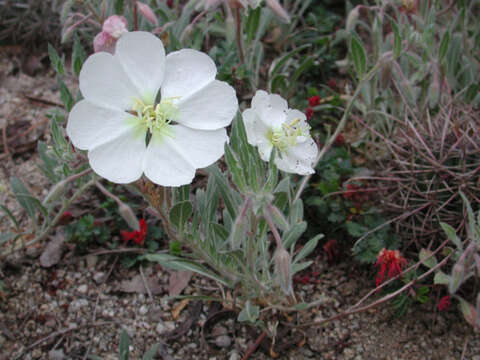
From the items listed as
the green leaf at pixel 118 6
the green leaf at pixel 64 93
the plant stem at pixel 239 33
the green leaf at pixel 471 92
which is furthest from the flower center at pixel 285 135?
the green leaf at pixel 471 92

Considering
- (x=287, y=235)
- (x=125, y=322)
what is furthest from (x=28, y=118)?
(x=287, y=235)

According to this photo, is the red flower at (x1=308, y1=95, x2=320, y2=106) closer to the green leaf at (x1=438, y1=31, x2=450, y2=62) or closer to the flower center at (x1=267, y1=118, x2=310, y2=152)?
the green leaf at (x1=438, y1=31, x2=450, y2=62)

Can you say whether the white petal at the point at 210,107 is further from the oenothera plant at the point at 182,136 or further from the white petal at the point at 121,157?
the white petal at the point at 121,157

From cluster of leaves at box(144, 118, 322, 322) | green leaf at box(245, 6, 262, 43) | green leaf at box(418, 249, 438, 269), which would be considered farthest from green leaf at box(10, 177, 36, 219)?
green leaf at box(418, 249, 438, 269)

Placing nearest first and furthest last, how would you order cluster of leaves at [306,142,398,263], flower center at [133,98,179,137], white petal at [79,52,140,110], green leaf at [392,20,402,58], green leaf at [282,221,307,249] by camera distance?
white petal at [79,52,140,110] < flower center at [133,98,179,137] < green leaf at [282,221,307,249] < green leaf at [392,20,402,58] < cluster of leaves at [306,142,398,263]

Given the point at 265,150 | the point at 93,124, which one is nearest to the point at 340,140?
the point at 265,150

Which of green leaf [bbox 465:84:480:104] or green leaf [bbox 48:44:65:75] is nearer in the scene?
green leaf [bbox 48:44:65:75]
